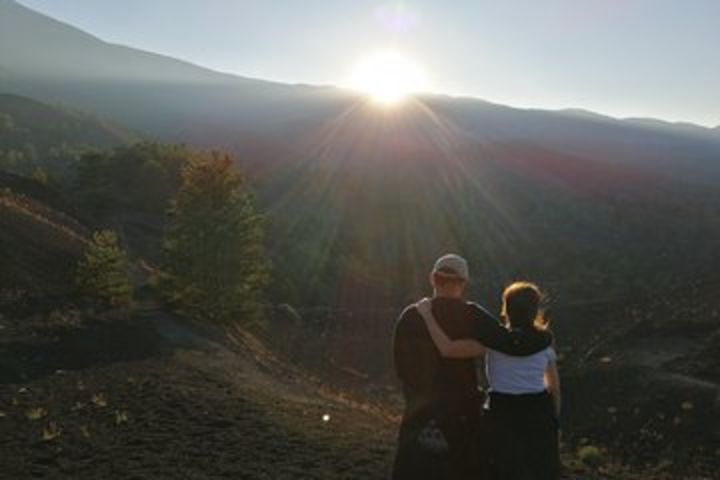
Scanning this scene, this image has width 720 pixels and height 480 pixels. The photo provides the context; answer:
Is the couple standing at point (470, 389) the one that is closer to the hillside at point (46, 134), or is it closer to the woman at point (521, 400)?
the woman at point (521, 400)

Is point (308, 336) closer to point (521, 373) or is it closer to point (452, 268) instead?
point (521, 373)

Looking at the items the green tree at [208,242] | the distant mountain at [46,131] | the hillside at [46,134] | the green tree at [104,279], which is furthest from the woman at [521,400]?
the distant mountain at [46,131]

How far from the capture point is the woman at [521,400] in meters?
7.40

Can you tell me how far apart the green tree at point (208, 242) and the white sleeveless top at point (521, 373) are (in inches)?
1151

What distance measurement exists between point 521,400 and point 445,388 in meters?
0.72

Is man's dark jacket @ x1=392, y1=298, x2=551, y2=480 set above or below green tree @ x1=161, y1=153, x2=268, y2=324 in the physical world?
above

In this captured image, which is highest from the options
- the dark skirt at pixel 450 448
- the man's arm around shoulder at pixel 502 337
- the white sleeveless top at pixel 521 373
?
the man's arm around shoulder at pixel 502 337

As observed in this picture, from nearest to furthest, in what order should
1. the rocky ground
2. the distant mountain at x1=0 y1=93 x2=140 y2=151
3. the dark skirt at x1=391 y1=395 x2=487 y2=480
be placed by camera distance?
the dark skirt at x1=391 y1=395 x2=487 y2=480 → the rocky ground → the distant mountain at x1=0 y1=93 x2=140 y2=151

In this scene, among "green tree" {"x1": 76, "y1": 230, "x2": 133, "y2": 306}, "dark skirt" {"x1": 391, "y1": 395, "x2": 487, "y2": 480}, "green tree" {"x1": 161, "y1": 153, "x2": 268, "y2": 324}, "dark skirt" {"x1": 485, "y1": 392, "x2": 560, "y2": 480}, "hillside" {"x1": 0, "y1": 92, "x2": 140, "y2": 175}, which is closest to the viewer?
"dark skirt" {"x1": 391, "y1": 395, "x2": 487, "y2": 480}

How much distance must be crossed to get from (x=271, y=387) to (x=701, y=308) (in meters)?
34.5

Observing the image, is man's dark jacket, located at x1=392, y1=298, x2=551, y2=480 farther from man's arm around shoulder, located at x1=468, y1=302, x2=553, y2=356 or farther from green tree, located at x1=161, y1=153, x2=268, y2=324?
green tree, located at x1=161, y1=153, x2=268, y2=324

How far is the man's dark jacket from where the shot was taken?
721 cm

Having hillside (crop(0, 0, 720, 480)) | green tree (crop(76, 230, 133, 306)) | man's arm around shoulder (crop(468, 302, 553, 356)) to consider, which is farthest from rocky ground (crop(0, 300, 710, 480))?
man's arm around shoulder (crop(468, 302, 553, 356))

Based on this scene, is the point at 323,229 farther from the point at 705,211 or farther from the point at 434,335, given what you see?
the point at 434,335
